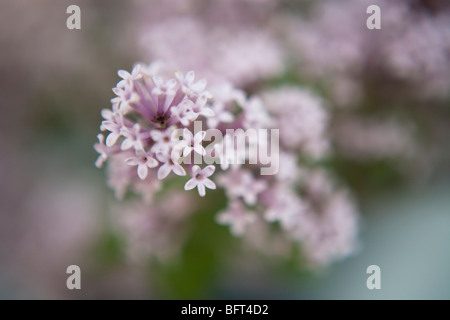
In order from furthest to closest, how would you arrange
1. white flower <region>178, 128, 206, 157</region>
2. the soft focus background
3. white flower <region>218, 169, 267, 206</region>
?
the soft focus background < white flower <region>218, 169, 267, 206</region> < white flower <region>178, 128, 206, 157</region>

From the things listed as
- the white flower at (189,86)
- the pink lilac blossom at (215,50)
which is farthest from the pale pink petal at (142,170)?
the pink lilac blossom at (215,50)

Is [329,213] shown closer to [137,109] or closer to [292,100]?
[292,100]

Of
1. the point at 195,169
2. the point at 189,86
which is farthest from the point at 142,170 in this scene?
the point at 189,86

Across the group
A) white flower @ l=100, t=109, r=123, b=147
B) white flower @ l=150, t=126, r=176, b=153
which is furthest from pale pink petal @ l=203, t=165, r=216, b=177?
white flower @ l=100, t=109, r=123, b=147

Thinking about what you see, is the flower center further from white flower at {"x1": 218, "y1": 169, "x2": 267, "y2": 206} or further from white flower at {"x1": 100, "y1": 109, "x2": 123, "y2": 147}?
white flower at {"x1": 218, "y1": 169, "x2": 267, "y2": 206}

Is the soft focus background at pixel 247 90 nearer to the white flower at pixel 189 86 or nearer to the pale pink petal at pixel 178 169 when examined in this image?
the white flower at pixel 189 86

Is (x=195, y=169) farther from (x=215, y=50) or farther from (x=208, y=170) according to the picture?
(x=215, y=50)
